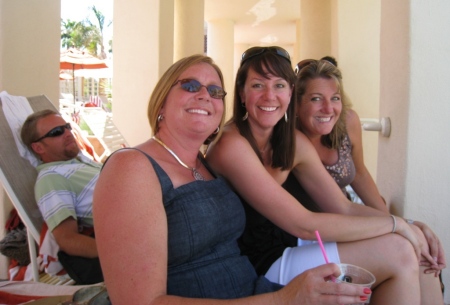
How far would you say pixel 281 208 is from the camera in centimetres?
179

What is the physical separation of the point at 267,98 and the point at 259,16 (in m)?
9.45

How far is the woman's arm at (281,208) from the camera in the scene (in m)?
1.79

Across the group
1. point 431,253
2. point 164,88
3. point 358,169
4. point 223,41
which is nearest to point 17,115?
point 164,88

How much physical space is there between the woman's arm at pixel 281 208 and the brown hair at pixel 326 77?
2.42 ft

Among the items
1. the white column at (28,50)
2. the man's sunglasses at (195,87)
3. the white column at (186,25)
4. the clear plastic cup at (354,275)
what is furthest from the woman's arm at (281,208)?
the white column at (186,25)

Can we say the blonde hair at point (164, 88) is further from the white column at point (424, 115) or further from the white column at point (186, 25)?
the white column at point (186, 25)

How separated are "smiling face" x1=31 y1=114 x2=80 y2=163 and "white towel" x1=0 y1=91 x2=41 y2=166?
6 centimetres

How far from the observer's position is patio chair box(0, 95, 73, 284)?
245cm

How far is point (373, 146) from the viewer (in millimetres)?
5844

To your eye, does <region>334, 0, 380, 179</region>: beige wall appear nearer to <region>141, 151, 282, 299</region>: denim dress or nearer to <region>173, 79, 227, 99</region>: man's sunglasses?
<region>173, 79, 227, 99</region>: man's sunglasses

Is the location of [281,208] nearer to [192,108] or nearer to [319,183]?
[319,183]

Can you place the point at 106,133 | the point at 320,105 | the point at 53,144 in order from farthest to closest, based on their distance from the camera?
the point at 106,133 < the point at 53,144 < the point at 320,105

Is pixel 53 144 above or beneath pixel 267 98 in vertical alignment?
beneath

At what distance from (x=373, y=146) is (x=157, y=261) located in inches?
198
